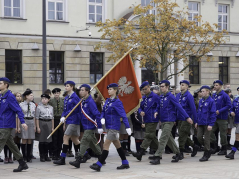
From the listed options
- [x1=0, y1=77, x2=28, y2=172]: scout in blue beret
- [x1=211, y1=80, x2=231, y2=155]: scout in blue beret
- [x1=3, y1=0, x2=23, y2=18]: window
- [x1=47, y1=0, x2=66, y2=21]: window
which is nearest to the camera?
[x1=0, y1=77, x2=28, y2=172]: scout in blue beret

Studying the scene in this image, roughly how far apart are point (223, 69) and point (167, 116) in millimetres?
24201

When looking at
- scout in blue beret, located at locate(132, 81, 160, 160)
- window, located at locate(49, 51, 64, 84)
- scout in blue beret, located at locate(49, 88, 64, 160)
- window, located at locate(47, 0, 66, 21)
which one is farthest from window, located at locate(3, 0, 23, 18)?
scout in blue beret, located at locate(132, 81, 160, 160)

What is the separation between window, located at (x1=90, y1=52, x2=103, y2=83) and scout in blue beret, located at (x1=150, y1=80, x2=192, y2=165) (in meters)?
18.7

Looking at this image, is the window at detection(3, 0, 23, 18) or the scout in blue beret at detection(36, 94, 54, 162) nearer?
the scout in blue beret at detection(36, 94, 54, 162)

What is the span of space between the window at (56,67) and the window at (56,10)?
197 cm

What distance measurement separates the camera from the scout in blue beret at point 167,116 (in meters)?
12.7

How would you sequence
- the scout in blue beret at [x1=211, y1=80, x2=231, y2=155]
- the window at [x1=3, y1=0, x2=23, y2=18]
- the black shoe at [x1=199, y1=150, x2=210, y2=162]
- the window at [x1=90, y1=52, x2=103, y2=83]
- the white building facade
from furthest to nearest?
the window at [x1=90, y1=52, x2=103, y2=83], the white building facade, the window at [x1=3, y1=0, x2=23, y2=18], the scout in blue beret at [x1=211, y1=80, x2=231, y2=155], the black shoe at [x1=199, y1=150, x2=210, y2=162]

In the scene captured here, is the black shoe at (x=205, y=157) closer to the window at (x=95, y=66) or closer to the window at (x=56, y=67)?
the window at (x=56, y=67)

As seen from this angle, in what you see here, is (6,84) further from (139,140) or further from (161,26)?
(161,26)

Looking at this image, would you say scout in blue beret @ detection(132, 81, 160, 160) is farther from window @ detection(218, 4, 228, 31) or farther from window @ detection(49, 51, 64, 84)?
window @ detection(218, 4, 228, 31)

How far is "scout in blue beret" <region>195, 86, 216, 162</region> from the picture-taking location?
13.2 metres

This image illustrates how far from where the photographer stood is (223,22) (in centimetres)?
3600

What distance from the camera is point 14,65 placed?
29.2 m

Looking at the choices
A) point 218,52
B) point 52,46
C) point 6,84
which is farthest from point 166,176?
point 218,52
